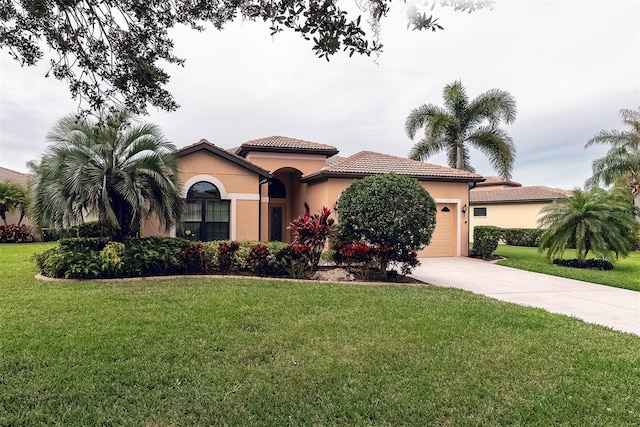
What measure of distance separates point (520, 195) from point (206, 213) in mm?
23329

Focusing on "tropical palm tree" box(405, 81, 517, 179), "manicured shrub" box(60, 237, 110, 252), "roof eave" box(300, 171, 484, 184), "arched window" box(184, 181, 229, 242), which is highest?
"tropical palm tree" box(405, 81, 517, 179)

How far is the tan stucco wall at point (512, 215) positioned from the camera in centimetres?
2814

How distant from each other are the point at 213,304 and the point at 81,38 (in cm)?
474

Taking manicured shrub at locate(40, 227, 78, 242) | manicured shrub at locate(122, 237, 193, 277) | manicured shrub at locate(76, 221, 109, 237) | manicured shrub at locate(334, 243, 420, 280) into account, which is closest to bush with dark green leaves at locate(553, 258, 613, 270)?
manicured shrub at locate(334, 243, 420, 280)

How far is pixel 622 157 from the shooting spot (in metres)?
26.3

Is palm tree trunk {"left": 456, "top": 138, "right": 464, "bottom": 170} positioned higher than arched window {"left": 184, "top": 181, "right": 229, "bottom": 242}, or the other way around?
palm tree trunk {"left": 456, "top": 138, "right": 464, "bottom": 170}

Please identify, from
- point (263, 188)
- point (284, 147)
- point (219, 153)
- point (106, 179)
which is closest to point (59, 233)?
point (106, 179)

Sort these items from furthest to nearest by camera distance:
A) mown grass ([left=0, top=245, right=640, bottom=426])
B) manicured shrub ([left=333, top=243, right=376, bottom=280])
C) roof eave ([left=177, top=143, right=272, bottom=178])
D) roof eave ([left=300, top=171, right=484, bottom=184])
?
roof eave ([left=300, top=171, right=484, bottom=184]) < roof eave ([left=177, top=143, right=272, bottom=178]) < manicured shrub ([left=333, top=243, right=376, bottom=280]) < mown grass ([left=0, top=245, right=640, bottom=426])

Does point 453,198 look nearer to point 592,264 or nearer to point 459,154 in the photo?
point 592,264

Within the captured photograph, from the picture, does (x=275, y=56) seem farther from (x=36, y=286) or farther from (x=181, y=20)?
(x=36, y=286)

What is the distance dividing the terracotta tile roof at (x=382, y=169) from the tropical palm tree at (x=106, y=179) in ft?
23.7

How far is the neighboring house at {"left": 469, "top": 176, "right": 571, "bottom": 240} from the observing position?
2786cm

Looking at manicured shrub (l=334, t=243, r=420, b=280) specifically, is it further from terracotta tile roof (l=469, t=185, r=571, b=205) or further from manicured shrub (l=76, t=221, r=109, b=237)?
terracotta tile roof (l=469, t=185, r=571, b=205)

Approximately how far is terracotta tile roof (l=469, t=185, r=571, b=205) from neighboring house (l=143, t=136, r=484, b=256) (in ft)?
37.4
